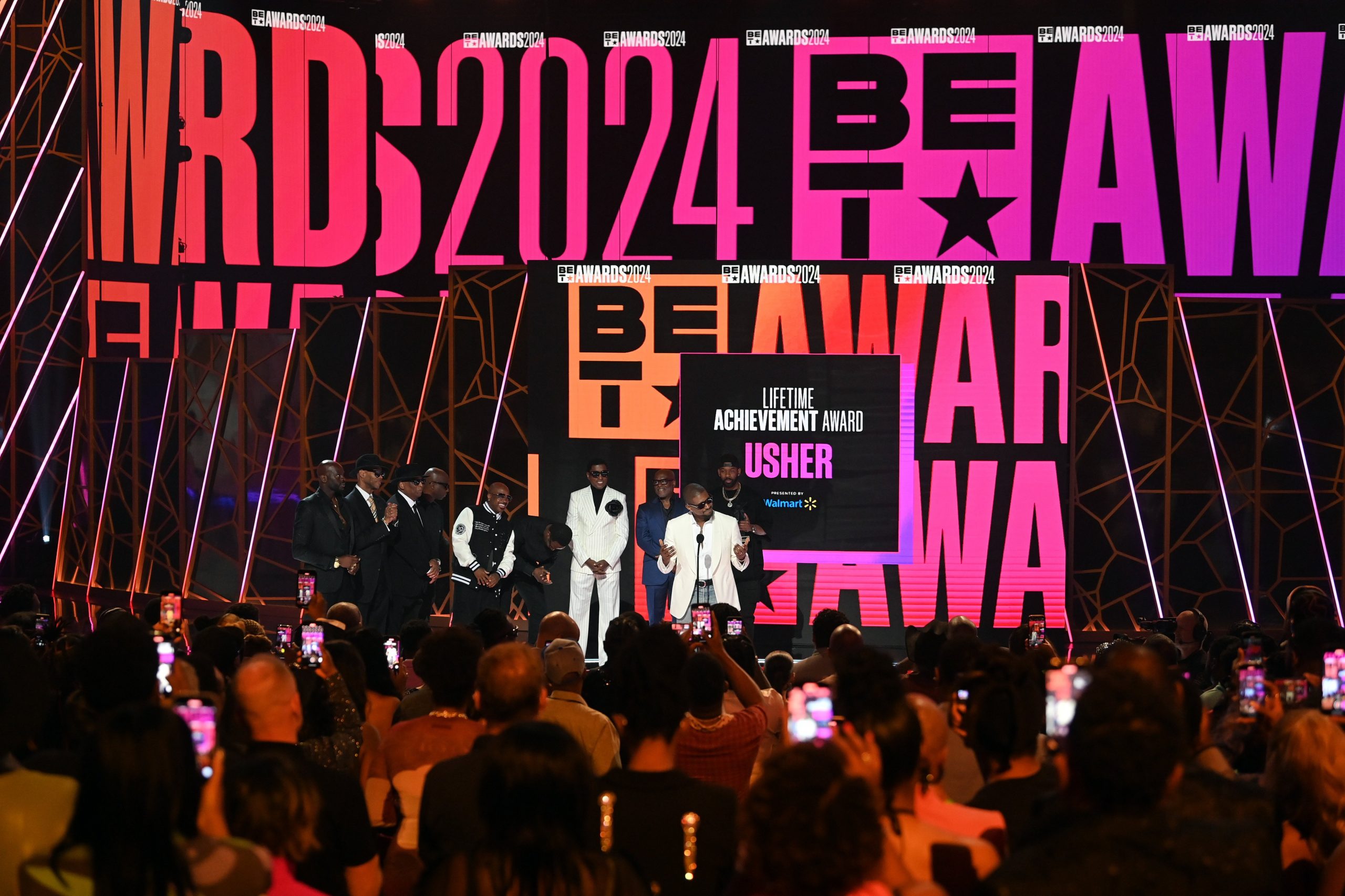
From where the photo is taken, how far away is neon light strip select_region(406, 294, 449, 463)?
14.2 m

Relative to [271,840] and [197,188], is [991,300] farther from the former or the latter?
[271,840]

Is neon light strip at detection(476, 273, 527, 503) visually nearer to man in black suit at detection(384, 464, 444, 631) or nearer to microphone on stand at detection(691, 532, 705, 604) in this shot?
man in black suit at detection(384, 464, 444, 631)

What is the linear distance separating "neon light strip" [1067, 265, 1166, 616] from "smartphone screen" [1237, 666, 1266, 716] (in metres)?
9.51

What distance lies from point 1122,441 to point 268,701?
39.3ft

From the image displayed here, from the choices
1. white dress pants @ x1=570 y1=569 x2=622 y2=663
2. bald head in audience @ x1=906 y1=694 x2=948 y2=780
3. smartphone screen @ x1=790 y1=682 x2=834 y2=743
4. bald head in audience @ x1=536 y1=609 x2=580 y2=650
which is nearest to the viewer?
smartphone screen @ x1=790 y1=682 x2=834 y2=743

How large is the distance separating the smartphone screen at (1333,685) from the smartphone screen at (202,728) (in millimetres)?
3286

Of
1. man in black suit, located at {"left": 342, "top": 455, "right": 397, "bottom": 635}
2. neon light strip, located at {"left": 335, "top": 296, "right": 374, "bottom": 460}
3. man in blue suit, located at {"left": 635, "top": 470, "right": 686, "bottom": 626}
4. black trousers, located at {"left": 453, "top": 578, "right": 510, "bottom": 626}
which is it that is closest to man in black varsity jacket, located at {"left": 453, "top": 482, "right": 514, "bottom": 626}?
black trousers, located at {"left": 453, "top": 578, "right": 510, "bottom": 626}

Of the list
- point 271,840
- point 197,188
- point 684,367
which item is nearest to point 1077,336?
point 684,367

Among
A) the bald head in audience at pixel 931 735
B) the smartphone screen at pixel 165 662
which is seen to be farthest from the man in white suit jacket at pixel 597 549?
the bald head in audience at pixel 931 735

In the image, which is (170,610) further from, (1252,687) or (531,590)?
(531,590)

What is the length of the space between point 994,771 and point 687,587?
861cm

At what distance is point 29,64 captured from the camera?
1495 centimetres

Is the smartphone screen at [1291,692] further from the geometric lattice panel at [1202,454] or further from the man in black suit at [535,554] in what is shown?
the geometric lattice panel at [1202,454]

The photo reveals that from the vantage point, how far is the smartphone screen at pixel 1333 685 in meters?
4.41
